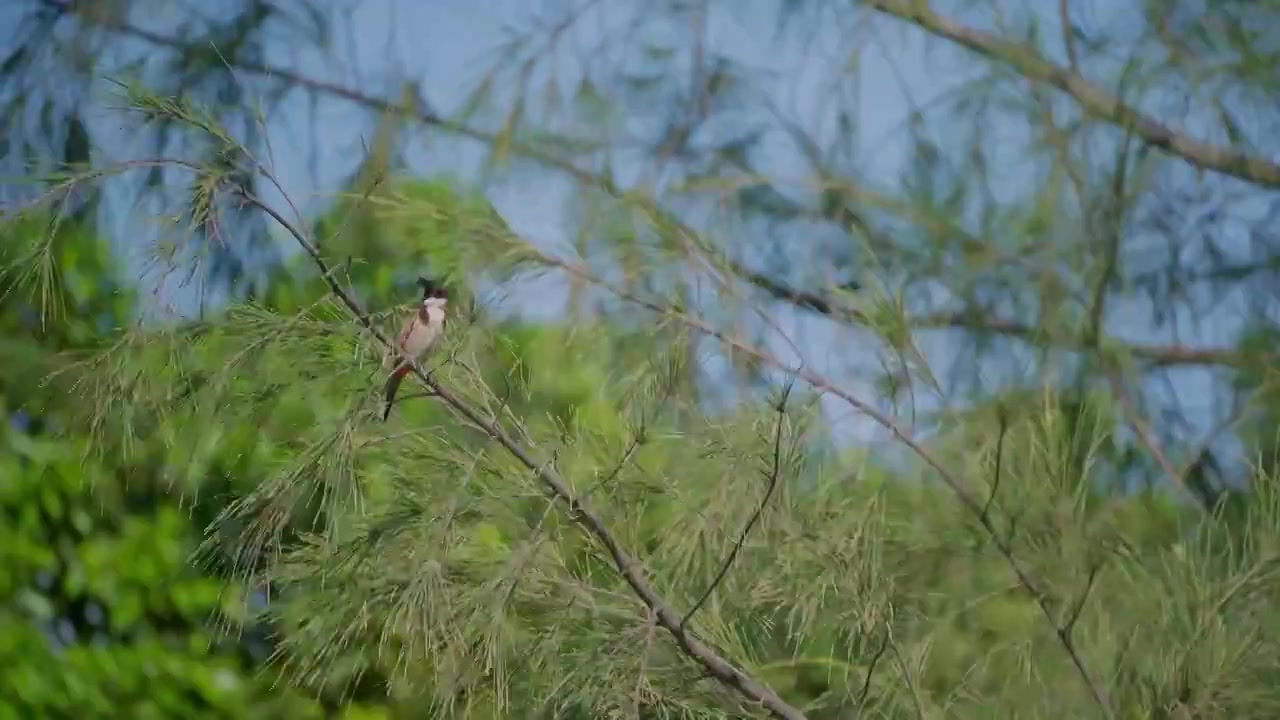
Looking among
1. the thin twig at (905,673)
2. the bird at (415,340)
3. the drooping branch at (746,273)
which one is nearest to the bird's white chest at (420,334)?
the bird at (415,340)

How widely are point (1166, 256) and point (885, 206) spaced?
0.60ft

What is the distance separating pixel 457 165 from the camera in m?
1.14

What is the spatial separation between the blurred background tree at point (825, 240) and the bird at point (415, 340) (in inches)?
1.1

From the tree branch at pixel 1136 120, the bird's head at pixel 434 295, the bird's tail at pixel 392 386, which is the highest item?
the tree branch at pixel 1136 120

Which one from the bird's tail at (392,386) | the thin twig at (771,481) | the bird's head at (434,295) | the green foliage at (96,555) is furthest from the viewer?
the green foliage at (96,555)

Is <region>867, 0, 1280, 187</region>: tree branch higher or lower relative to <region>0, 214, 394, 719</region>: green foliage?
higher

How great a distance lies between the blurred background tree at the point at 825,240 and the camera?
0.84 meters

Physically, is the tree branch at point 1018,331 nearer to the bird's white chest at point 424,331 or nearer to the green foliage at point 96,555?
the bird's white chest at point 424,331

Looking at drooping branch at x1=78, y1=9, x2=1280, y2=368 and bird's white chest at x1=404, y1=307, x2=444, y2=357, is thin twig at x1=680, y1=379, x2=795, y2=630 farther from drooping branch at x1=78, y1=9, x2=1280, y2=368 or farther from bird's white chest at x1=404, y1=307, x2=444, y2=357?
bird's white chest at x1=404, y1=307, x2=444, y2=357

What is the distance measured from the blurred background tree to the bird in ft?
0.09

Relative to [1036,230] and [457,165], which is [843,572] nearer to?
[1036,230]

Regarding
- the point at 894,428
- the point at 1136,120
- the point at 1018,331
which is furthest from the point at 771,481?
the point at 1136,120

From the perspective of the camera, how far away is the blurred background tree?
0.84m

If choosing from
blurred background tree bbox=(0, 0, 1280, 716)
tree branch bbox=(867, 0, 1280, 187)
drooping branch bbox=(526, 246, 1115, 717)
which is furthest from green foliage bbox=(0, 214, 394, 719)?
tree branch bbox=(867, 0, 1280, 187)
